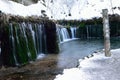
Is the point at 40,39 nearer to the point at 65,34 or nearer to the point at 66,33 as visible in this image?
the point at 65,34

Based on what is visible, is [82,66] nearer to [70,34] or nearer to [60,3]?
[70,34]

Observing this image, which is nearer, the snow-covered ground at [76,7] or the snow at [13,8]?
the snow at [13,8]

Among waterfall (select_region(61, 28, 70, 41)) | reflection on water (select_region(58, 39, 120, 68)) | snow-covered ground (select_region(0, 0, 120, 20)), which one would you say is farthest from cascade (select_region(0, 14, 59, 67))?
snow-covered ground (select_region(0, 0, 120, 20))

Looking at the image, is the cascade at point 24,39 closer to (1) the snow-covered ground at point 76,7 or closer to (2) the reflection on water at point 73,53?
(2) the reflection on water at point 73,53

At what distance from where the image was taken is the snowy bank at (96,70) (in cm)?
969

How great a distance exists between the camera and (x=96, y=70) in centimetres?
1079

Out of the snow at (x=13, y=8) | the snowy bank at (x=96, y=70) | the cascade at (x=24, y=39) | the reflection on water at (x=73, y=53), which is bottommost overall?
the reflection on water at (x=73, y=53)

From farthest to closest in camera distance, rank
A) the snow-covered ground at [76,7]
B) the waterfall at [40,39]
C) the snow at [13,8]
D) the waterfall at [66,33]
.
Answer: the snow-covered ground at [76,7] → the waterfall at [66,33] → the waterfall at [40,39] → the snow at [13,8]

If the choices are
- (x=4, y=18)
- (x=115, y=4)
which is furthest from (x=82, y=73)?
(x=115, y=4)

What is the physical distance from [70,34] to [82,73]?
2489 cm

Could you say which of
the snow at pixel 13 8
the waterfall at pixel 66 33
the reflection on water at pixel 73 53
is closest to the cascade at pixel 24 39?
the snow at pixel 13 8

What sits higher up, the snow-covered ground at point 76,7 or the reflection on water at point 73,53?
the snow-covered ground at point 76,7

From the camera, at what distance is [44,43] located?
2002 centimetres

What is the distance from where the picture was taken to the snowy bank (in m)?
9.69
